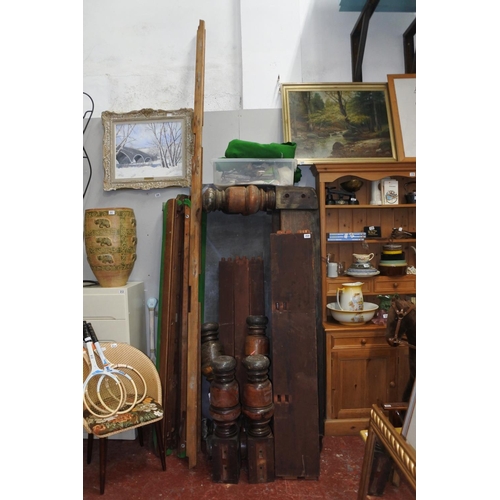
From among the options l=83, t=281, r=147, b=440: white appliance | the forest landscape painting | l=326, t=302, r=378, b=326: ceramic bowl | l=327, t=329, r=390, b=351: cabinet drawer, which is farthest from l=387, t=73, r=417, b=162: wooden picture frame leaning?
l=83, t=281, r=147, b=440: white appliance

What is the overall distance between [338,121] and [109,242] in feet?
5.99

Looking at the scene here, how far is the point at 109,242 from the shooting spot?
8.21 ft

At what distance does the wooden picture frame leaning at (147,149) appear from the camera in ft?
9.44

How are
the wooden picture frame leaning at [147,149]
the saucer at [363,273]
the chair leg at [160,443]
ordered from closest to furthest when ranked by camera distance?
1. the chair leg at [160,443]
2. the saucer at [363,273]
3. the wooden picture frame leaning at [147,149]

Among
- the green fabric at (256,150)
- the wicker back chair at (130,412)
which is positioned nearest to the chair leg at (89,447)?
the wicker back chair at (130,412)

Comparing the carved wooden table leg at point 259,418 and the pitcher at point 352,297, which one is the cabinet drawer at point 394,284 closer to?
the pitcher at point 352,297

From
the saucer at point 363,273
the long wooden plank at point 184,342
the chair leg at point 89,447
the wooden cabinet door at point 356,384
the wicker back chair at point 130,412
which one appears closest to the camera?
the wicker back chair at point 130,412

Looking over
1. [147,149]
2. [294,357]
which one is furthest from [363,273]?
[147,149]

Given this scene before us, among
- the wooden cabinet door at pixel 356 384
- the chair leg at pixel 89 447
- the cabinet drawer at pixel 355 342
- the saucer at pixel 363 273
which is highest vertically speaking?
the saucer at pixel 363 273

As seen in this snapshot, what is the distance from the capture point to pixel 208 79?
293 centimetres

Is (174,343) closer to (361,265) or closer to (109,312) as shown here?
(109,312)

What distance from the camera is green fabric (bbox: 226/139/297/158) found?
8.13 ft

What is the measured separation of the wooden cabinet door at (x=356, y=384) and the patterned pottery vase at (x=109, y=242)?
154 cm

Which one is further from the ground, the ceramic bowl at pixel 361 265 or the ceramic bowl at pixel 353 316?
the ceramic bowl at pixel 361 265
